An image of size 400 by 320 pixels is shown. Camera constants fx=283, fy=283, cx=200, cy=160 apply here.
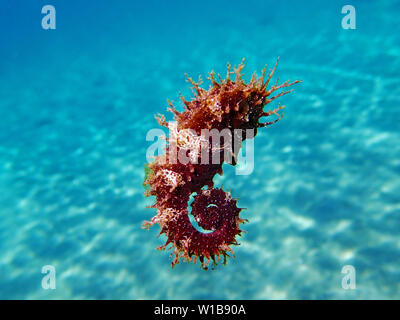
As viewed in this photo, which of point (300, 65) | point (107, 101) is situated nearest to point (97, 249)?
point (107, 101)
